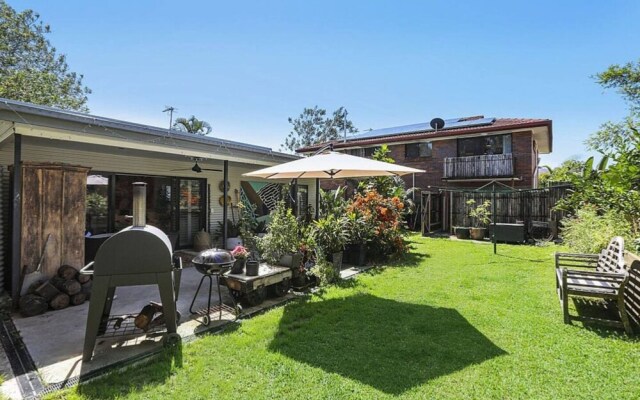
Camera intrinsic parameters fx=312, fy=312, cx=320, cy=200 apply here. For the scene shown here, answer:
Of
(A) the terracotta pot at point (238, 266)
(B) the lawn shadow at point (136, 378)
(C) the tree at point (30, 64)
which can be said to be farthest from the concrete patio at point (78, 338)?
(C) the tree at point (30, 64)

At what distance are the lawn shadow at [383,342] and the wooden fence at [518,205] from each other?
10.2 m

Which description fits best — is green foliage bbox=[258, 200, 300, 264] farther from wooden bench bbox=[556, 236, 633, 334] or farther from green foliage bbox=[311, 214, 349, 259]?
wooden bench bbox=[556, 236, 633, 334]

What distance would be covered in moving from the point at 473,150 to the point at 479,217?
469 cm

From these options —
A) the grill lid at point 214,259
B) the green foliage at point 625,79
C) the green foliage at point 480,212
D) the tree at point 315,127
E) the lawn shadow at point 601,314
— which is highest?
the tree at point 315,127

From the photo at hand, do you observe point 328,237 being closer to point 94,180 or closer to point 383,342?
point 383,342

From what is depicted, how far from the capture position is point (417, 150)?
18.1 metres

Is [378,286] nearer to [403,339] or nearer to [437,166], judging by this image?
[403,339]

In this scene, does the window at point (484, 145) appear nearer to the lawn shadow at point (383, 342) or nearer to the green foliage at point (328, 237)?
the green foliage at point (328, 237)

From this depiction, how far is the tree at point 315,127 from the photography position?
44.8 m

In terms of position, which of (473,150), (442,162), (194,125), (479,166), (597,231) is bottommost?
(597,231)

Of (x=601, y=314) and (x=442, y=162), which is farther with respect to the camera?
(x=442, y=162)

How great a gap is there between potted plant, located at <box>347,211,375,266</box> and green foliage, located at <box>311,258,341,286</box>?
5.19 feet

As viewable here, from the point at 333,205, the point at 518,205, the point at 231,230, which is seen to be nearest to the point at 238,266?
the point at 333,205

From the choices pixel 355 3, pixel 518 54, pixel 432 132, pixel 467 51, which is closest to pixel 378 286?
pixel 355 3
